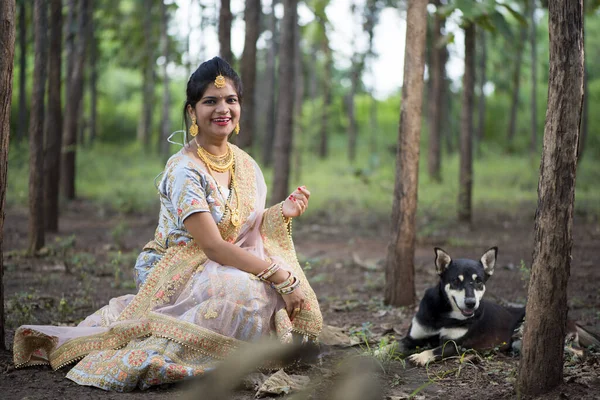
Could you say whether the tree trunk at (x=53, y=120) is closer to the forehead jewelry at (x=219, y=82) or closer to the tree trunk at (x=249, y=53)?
the tree trunk at (x=249, y=53)

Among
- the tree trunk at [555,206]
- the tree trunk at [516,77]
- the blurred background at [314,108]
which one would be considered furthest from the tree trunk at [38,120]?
the tree trunk at [516,77]

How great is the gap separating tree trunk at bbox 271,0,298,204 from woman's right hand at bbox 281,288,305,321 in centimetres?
742

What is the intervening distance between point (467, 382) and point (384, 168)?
19118 millimetres

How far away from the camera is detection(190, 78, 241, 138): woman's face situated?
4250 mm

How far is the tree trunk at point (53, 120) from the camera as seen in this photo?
9312 mm

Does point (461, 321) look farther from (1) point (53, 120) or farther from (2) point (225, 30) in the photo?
(1) point (53, 120)

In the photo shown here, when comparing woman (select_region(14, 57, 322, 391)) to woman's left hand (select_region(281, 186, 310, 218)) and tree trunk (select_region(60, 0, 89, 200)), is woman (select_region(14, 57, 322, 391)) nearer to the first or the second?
woman's left hand (select_region(281, 186, 310, 218))

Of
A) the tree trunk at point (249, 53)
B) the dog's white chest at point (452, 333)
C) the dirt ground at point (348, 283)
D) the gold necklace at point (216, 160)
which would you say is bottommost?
the dirt ground at point (348, 283)

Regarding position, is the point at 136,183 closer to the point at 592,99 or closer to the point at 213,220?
the point at 213,220

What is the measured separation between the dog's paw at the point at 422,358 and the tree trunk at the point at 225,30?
527 cm

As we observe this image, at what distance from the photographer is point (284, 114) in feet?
38.3

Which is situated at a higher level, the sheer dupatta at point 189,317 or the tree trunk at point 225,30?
the tree trunk at point 225,30

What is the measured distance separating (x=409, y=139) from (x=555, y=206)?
8.85 ft

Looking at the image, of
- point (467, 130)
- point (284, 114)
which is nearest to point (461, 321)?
point (467, 130)
